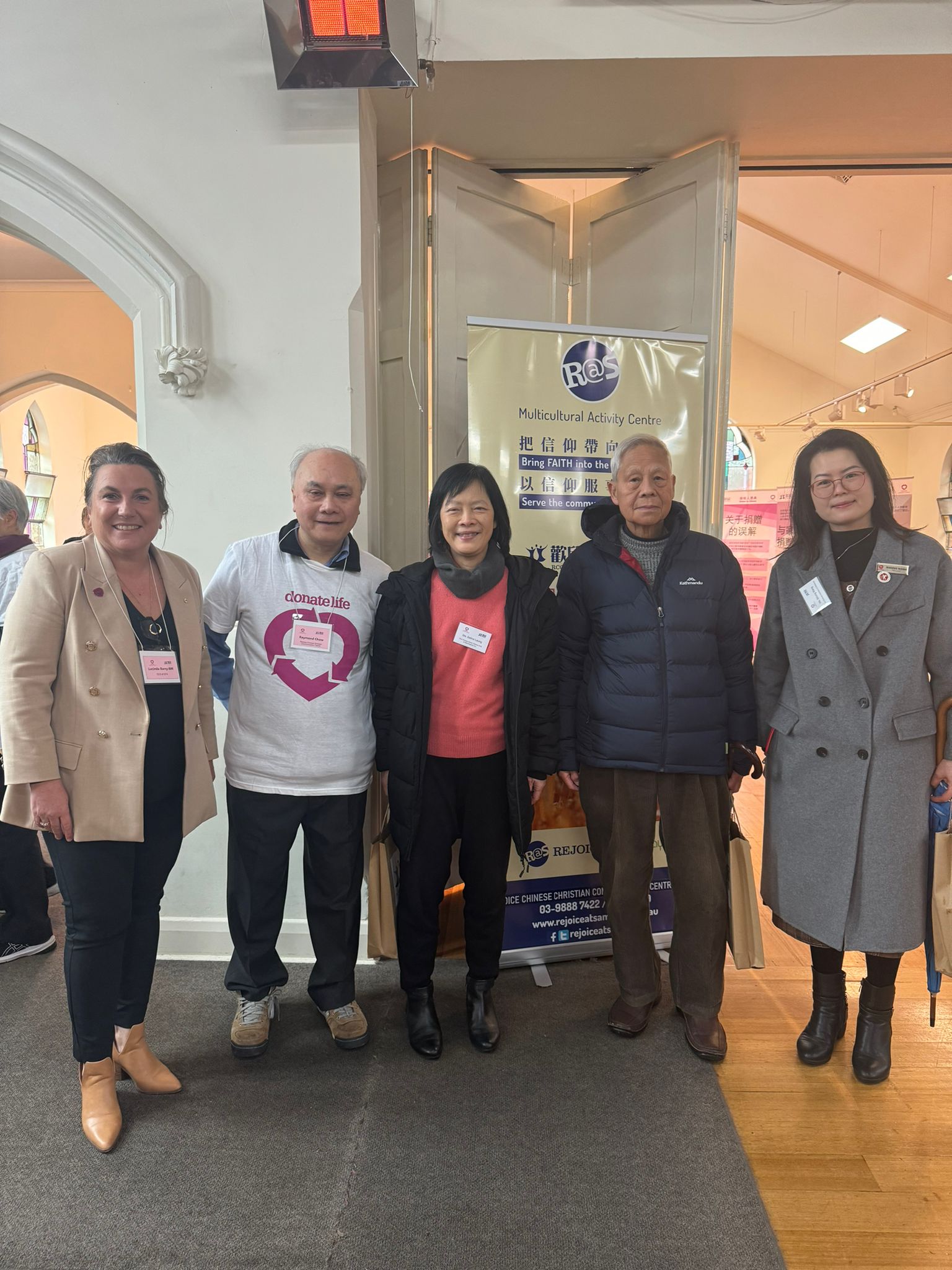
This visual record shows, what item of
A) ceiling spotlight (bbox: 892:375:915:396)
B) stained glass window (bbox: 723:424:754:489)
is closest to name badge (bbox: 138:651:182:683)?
ceiling spotlight (bbox: 892:375:915:396)

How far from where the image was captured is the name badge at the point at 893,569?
1894mm

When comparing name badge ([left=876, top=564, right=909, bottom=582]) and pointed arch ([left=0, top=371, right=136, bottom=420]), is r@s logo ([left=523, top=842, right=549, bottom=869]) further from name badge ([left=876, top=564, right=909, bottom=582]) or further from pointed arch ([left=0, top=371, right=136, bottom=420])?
pointed arch ([left=0, top=371, right=136, bottom=420])

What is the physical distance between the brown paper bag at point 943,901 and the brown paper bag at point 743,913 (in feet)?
1.45

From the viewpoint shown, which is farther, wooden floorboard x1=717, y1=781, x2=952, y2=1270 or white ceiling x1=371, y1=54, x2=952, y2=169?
white ceiling x1=371, y1=54, x2=952, y2=169

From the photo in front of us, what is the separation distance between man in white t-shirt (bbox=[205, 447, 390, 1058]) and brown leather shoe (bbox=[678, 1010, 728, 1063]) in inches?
37.4

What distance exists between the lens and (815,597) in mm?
1970

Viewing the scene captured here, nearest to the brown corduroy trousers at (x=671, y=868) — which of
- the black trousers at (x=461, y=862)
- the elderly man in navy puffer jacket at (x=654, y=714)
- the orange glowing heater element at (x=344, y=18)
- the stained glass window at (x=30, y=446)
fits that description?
the elderly man in navy puffer jacket at (x=654, y=714)

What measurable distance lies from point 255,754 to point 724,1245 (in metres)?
1.53

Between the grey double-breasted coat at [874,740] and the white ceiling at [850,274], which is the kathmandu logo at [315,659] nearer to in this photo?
the grey double-breasted coat at [874,740]

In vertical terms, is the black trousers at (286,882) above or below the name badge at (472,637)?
below

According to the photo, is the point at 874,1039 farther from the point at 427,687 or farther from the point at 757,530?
the point at 757,530

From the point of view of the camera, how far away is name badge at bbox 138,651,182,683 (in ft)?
5.75

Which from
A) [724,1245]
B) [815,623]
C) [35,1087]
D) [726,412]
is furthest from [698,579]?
[35,1087]

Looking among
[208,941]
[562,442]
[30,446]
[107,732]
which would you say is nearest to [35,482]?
[30,446]
